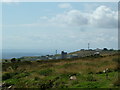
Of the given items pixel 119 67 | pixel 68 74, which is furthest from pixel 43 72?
pixel 119 67

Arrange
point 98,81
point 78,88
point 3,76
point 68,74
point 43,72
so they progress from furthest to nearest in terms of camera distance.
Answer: point 3,76, point 43,72, point 68,74, point 98,81, point 78,88

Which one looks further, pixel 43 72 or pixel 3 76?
pixel 3 76

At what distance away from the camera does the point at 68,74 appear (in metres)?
19.9

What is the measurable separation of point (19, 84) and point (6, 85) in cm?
177

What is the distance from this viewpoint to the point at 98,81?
1577cm

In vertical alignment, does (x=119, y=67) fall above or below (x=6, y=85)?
above

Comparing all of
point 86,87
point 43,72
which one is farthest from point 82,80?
point 43,72

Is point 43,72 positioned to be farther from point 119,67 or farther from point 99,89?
point 99,89

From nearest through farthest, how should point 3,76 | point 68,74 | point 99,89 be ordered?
1. point 99,89
2. point 68,74
3. point 3,76

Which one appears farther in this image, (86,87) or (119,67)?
(119,67)

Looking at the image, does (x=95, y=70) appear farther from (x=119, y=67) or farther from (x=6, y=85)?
(x=6, y=85)

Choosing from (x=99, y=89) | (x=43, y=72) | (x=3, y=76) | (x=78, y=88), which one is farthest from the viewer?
(x=3, y=76)

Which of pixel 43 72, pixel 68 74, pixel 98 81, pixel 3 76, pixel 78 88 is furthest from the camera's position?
pixel 3 76

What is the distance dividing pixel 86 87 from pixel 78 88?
1.85 feet
